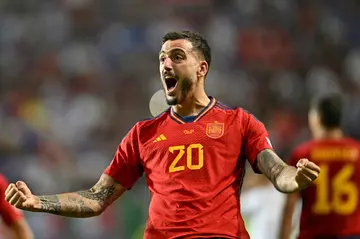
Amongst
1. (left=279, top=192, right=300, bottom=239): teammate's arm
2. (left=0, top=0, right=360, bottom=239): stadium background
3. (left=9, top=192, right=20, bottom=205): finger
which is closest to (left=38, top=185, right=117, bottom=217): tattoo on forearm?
(left=9, top=192, right=20, bottom=205): finger

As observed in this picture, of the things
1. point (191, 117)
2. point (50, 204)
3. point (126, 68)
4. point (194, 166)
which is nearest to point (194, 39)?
point (191, 117)

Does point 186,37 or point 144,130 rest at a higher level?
point 186,37

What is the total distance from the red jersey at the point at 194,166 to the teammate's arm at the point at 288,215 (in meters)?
1.64

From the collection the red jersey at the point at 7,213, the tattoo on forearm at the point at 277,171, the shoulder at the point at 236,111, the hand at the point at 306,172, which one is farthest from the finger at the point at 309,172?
the red jersey at the point at 7,213

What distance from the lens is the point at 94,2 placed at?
14.7 metres

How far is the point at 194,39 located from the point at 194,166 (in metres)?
0.78

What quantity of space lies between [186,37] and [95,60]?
29.2 ft

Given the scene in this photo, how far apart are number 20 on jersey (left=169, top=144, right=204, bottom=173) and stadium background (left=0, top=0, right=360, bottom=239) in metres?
6.68

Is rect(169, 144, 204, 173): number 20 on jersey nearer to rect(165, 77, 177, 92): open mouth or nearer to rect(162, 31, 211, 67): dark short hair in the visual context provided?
rect(165, 77, 177, 92): open mouth

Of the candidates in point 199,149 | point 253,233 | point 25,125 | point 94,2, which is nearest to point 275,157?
point 199,149

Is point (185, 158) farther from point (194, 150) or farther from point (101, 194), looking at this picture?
point (101, 194)

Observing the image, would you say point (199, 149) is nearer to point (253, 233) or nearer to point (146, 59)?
point (253, 233)

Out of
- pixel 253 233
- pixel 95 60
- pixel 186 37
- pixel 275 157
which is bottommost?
pixel 253 233

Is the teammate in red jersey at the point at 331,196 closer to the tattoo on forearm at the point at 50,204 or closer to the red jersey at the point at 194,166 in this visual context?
the red jersey at the point at 194,166
